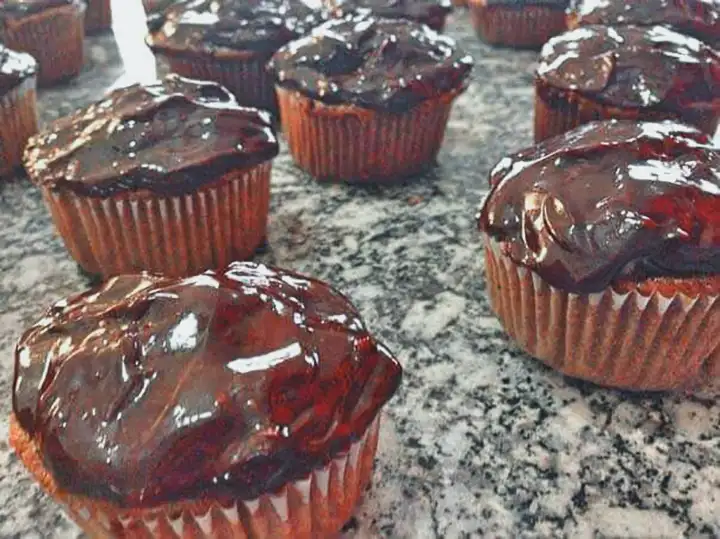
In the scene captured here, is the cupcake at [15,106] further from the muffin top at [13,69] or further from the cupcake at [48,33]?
the cupcake at [48,33]

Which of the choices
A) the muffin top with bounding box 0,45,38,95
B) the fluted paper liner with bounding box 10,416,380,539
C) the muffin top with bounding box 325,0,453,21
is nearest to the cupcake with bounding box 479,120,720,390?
the fluted paper liner with bounding box 10,416,380,539

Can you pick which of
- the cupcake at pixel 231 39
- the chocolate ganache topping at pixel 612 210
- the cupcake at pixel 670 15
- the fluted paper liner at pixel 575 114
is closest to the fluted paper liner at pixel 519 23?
the cupcake at pixel 670 15

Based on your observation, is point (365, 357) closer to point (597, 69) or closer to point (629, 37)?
point (597, 69)

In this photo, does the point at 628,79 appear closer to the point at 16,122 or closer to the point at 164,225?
the point at 164,225

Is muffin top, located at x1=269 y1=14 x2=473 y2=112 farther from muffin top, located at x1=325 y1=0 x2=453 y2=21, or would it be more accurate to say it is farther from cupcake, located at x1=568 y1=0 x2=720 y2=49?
cupcake, located at x1=568 y1=0 x2=720 y2=49

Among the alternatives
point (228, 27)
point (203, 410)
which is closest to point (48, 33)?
point (228, 27)

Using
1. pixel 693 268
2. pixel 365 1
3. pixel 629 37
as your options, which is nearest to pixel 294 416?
pixel 693 268

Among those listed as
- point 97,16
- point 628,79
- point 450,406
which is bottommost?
point 450,406
